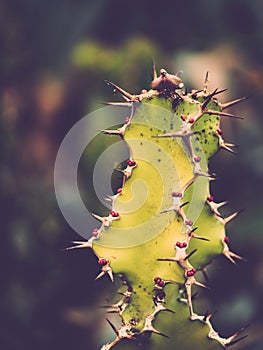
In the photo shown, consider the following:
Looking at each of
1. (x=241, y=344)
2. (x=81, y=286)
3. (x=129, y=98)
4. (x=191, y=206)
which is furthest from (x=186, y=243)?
(x=81, y=286)

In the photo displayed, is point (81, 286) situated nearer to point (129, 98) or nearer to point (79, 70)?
point (79, 70)

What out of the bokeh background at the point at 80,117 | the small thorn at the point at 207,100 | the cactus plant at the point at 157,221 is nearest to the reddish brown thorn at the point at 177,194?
the cactus plant at the point at 157,221

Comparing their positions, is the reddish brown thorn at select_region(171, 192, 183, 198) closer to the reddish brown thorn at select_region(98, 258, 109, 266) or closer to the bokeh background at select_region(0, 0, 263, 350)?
the reddish brown thorn at select_region(98, 258, 109, 266)

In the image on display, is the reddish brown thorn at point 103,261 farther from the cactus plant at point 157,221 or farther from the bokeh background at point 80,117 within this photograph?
the bokeh background at point 80,117

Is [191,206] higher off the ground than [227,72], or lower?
lower

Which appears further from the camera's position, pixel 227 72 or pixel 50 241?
pixel 227 72

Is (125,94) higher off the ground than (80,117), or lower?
lower

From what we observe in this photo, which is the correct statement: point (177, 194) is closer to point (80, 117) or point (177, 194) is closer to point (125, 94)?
point (125, 94)

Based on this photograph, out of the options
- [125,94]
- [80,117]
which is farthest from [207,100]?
[80,117]
